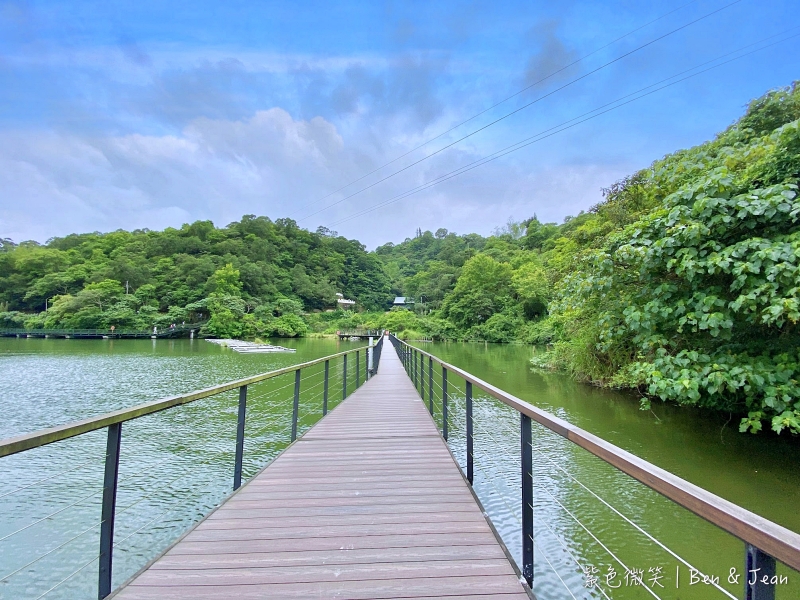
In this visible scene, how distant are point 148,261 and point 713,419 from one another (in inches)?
2004

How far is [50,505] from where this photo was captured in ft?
12.8

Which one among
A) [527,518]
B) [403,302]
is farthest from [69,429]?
[403,302]

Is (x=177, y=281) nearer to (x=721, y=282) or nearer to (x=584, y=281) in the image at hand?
(x=584, y=281)

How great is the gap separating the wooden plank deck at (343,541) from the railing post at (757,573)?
900 mm

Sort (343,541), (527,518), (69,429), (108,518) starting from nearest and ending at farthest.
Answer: (69,429)
(108,518)
(527,518)
(343,541)

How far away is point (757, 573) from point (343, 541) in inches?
60.3

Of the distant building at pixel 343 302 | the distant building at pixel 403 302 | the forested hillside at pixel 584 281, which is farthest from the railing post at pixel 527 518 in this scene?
the distant building at pixel 403 302

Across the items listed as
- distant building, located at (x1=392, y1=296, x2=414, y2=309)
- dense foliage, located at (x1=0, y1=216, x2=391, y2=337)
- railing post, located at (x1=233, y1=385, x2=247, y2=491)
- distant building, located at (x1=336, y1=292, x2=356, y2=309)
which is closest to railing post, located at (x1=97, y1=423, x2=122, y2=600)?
railing post, located at (x1=233, y1=385, x2=247, y2=491)

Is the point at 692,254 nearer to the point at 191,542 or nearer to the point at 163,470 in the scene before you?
the point at 191,542

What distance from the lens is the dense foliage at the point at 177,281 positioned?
35.7 metres

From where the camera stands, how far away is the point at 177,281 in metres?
40.3

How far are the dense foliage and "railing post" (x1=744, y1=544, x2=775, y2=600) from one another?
125 ft

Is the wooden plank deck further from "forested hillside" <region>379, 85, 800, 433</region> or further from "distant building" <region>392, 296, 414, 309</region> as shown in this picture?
"distant building" <region>392, 296, 414, 309</region>

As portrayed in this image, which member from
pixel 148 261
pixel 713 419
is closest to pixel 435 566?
pixel 713 419
